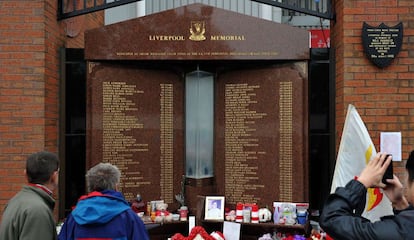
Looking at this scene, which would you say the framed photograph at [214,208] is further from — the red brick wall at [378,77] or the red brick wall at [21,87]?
the red brick wall at [21,87]

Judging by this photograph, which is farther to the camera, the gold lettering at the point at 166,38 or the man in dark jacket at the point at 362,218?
the gold lettering at the point at 166,38

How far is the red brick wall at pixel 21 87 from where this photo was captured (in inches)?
192

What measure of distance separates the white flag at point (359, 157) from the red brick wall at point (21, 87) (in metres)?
3.17

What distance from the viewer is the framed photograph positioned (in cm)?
506

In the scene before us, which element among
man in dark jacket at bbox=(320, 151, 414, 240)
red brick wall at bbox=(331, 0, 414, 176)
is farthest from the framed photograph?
man in dark jacket at bbox=(320, 151, 414, 240)

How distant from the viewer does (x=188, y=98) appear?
213 inches

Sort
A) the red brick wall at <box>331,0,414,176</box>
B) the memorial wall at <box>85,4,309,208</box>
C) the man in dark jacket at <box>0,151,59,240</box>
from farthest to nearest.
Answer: the memorial wall at <box>85,4,309,208</box> < the red brick wall at <box>331,0,414,176</box> < the man in dark jacket at <box>0,151,59,240</box>

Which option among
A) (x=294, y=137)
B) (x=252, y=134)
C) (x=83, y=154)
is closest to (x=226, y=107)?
(x=252, y=134)

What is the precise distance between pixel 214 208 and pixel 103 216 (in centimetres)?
244

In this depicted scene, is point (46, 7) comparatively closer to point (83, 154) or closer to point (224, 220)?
point (83, 154)

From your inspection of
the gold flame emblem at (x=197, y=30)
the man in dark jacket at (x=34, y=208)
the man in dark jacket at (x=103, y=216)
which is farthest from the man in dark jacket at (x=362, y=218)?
the gold flame emblem at (x=197, y=30)

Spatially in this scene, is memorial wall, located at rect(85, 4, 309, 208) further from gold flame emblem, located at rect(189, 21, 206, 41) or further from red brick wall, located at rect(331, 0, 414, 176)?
red brick wall, located at rect(331, 0, 414, 176)

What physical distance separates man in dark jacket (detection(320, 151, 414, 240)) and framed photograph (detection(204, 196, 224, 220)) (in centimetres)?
312

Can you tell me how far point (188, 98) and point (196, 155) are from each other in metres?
0.68
